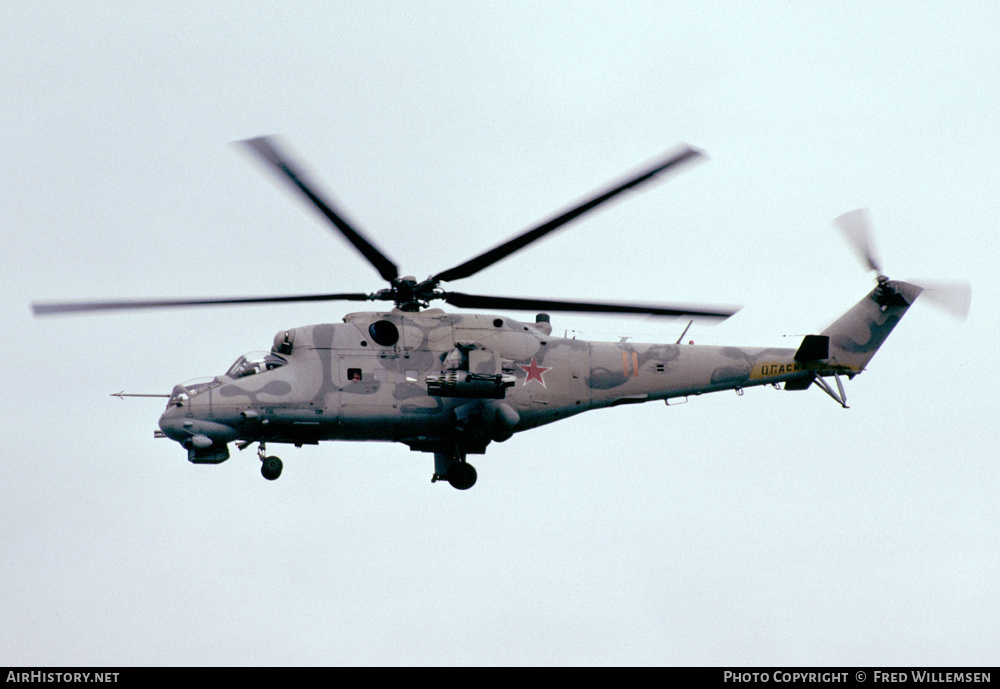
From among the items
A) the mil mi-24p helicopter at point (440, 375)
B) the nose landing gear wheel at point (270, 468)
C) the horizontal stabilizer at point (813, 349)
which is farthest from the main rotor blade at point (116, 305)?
the horizontal stabilizer at point (813, 349)

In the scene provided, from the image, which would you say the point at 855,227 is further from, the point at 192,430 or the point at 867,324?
the point at 192,430

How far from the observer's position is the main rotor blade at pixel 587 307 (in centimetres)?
2964

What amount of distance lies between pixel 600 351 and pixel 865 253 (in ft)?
25.7

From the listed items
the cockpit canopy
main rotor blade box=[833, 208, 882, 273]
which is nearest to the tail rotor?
main rotor blade box=[833, 208, 882, 273]

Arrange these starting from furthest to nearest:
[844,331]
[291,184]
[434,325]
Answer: [844,331], [434,325], [291,184]

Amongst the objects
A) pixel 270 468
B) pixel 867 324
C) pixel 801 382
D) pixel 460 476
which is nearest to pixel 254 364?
pixel 270 468

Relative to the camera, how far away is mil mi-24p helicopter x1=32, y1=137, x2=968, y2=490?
29906mm

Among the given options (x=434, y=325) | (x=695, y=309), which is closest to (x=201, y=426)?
(x=434, y=325)

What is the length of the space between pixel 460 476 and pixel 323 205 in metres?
8.47

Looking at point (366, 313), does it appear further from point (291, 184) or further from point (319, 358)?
point (291, 184)

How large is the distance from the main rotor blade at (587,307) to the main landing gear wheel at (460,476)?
4150mm

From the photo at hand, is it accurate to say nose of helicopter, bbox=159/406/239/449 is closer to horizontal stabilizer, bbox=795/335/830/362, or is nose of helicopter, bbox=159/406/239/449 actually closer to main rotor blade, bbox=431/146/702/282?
main rotor blade, bbox=431/146/702/282

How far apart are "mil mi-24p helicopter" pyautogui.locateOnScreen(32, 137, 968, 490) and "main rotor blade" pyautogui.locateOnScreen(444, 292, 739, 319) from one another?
4 centimetres

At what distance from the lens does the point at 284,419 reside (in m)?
30.2
